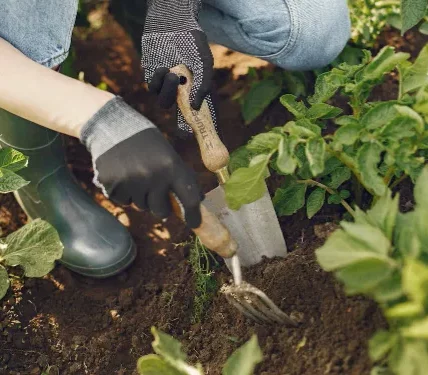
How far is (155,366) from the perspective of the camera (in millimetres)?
1010

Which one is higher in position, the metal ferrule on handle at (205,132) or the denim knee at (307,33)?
the denim knee at (307,33)

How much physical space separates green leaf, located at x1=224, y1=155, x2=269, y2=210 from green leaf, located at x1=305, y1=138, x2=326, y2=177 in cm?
8

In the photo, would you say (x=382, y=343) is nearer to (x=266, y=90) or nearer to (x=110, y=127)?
(x=110, y=127)

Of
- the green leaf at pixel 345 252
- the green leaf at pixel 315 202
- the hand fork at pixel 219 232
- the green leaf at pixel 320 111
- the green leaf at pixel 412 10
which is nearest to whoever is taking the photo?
the green leaf at pixel 345 252

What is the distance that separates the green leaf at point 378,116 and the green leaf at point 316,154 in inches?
3.6

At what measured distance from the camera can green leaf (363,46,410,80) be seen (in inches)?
47.5

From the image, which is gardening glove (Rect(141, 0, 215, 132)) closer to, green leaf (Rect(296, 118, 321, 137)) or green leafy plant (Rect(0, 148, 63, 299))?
green leaf (Rect(296, 118, 321, 137))

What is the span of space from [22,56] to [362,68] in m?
0.72

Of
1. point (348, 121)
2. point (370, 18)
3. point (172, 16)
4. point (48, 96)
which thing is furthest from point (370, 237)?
point (370, 18)

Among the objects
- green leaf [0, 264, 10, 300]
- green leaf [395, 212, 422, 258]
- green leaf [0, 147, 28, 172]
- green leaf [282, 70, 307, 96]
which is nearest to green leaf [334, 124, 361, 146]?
green leaf [395, 212, 422, 258]

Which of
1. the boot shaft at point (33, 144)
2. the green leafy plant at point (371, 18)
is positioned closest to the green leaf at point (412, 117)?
the green leafy plant at point (371, 18)

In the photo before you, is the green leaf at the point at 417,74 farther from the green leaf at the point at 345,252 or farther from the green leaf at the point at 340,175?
the green leaf at the point at 345,252

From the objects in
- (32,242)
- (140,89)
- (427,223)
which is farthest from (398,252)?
(140,89)

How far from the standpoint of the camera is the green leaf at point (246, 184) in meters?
1.21
